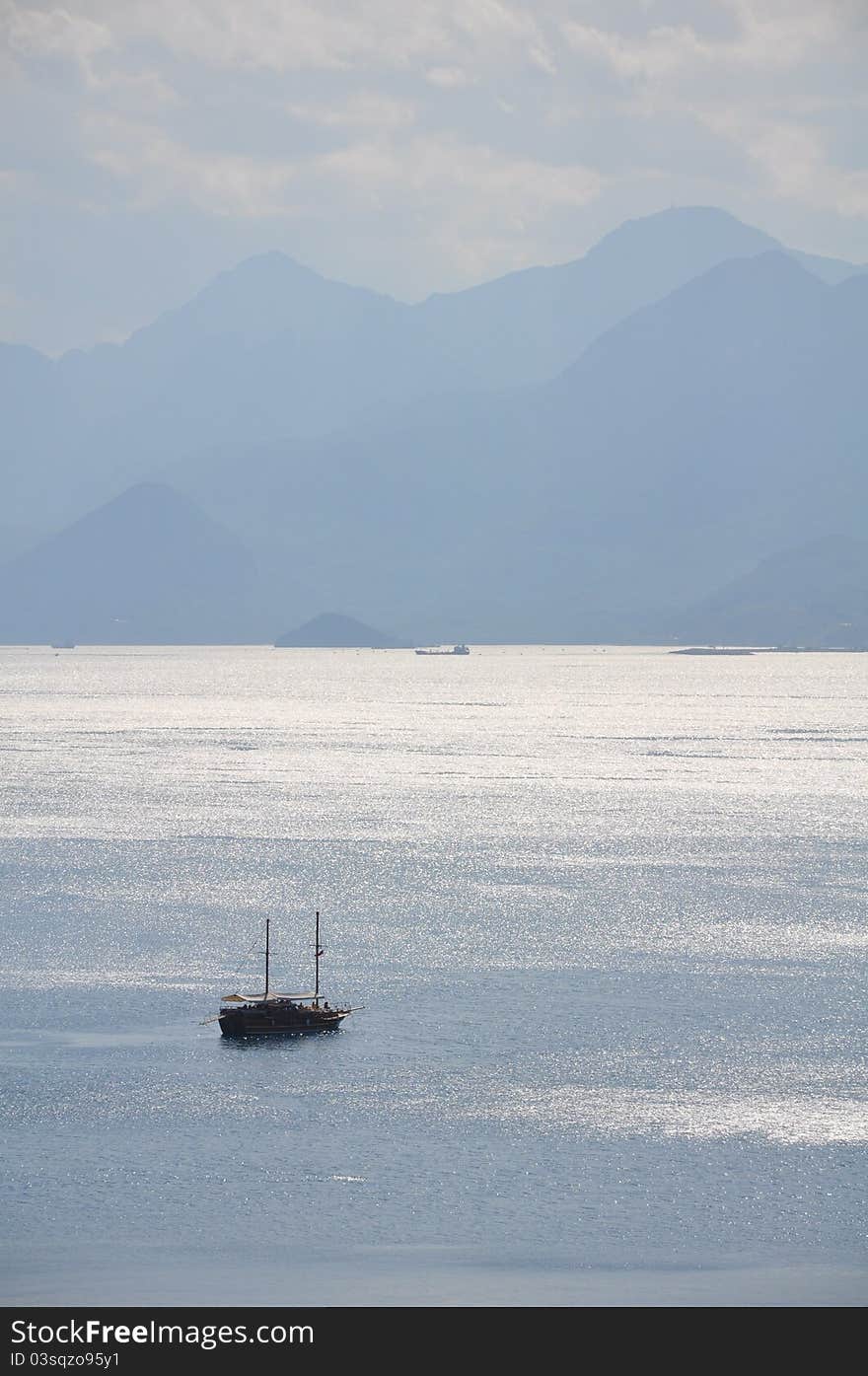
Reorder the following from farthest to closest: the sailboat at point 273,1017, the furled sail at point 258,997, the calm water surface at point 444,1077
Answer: the furled sail at point 258,997 → the sailboat at point 273,1017 → the calm water surface at point 444,1077

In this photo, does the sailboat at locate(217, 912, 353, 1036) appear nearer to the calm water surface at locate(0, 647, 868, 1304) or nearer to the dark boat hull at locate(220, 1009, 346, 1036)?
the dark boat hull at locate(220, 1009, 346, 1036)

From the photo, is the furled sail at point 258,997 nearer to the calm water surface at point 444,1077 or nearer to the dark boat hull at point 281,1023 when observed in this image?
the dark boat hull at point 281,1023

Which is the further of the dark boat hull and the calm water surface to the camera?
the dark boat hull

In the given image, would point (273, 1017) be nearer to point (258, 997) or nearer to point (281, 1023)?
point (281, 1023)

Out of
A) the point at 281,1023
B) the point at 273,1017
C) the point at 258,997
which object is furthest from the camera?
the point at 258,997

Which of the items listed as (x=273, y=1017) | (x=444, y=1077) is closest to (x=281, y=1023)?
(x=273, y=1017)

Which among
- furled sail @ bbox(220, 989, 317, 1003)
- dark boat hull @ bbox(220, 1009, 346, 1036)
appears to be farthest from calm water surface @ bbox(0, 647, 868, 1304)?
furled sail @ bbox(220, 989, 317, 1003)

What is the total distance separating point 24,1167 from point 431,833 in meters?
84.3

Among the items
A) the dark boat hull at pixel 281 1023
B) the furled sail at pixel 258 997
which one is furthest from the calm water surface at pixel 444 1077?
the furled sail at pixel 258 997

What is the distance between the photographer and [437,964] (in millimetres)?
88750

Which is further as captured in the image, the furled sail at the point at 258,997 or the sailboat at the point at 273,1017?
the furled sail at the point at 258,997
